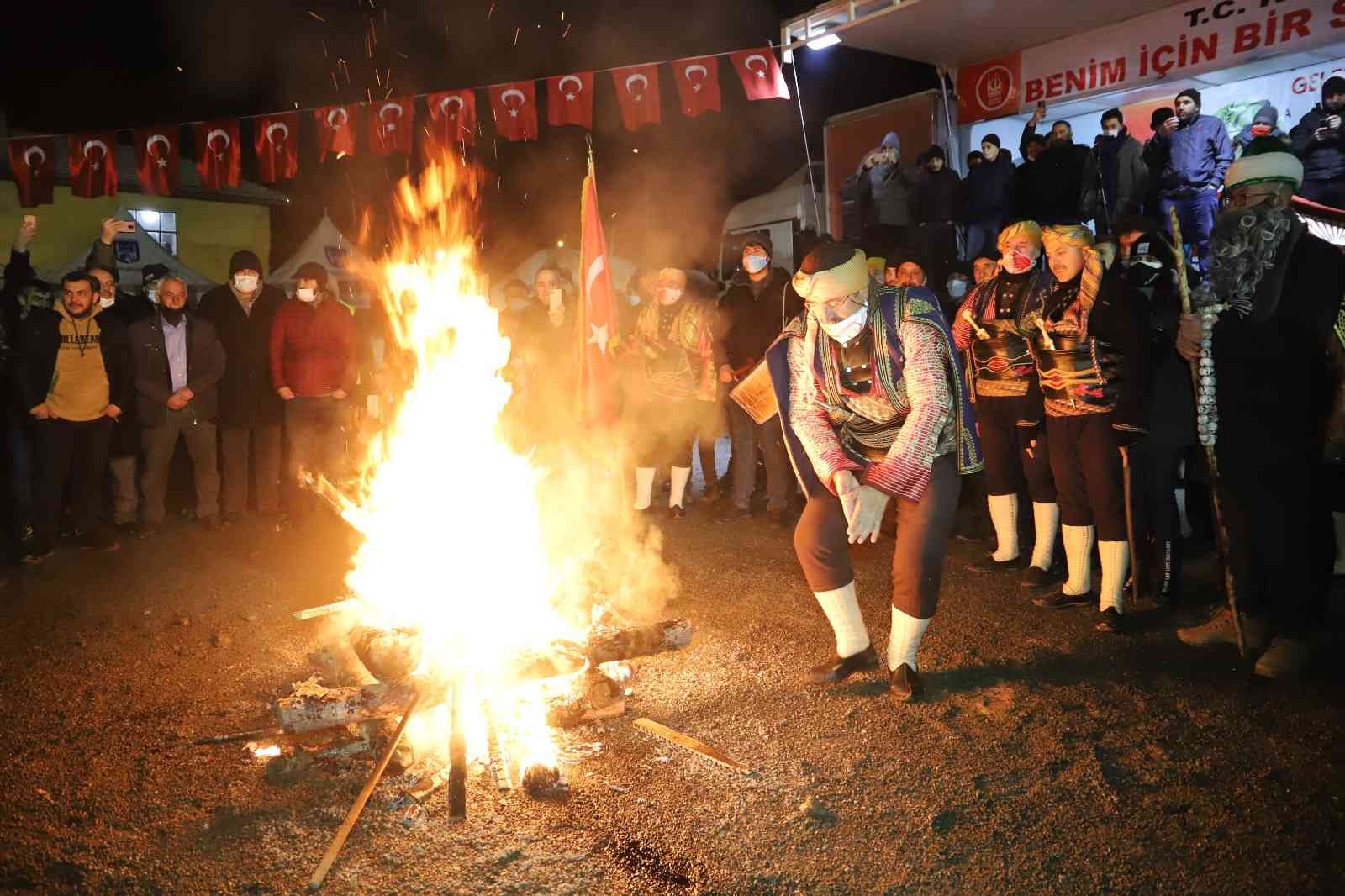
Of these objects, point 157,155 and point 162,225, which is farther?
point 162,225

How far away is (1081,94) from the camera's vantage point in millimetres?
10156

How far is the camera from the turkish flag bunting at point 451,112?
11172 millimetres

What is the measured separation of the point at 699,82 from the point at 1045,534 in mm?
7156

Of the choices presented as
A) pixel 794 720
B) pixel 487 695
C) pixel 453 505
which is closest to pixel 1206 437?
pixel 794 720

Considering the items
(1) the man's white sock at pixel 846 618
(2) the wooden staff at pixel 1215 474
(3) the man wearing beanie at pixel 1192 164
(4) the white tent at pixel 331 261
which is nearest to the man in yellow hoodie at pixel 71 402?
(1) the man's white sock at pixel 846 618

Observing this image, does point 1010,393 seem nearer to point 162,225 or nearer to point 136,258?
point 136,258

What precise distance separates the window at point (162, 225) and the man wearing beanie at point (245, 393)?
17998 mm

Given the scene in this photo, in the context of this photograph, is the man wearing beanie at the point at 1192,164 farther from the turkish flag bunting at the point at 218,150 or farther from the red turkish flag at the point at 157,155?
the red turkish flag at the point at 157,155

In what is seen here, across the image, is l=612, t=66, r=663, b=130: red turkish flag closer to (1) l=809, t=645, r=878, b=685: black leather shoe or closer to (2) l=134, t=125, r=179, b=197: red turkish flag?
(2) l=134, t=125, r=179, b=197: red turkish flag

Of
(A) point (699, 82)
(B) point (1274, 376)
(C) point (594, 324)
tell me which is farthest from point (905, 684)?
(A) point (699, 82)

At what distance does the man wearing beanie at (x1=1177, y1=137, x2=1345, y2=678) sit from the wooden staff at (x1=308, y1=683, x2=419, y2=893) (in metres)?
4.14

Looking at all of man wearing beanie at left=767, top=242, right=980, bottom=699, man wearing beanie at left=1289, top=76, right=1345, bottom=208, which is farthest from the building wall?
man wearing beanie at left=1289, top=76, right=1345, bottom=208

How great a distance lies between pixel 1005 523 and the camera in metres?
6.38

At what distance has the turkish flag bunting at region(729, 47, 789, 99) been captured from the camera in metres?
10.4
